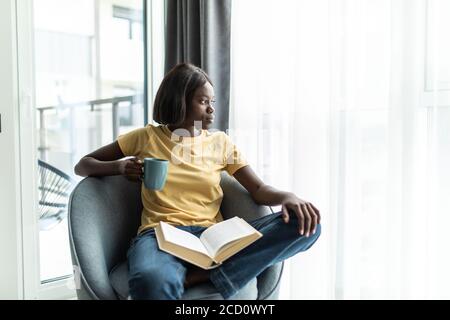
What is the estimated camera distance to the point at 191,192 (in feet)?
4.71

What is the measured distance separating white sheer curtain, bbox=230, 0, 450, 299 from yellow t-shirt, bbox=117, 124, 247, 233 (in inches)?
13.0

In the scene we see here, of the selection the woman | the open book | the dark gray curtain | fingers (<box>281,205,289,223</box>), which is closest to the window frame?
the woman

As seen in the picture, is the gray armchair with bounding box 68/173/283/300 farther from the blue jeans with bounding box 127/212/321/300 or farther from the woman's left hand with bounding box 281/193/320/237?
the woman's left hand with bounding box 281/193/320/237

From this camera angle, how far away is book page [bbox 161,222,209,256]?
3.81 ft

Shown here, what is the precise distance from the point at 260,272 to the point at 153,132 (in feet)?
2.21

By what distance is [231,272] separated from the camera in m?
1.14

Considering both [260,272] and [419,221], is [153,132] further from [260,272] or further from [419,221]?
[419,221]

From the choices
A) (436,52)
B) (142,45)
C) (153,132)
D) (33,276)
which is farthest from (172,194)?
(142,45)

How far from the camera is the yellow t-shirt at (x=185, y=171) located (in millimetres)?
1405

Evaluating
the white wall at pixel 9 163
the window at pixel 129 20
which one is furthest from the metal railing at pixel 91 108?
the window at pixel 129 20
